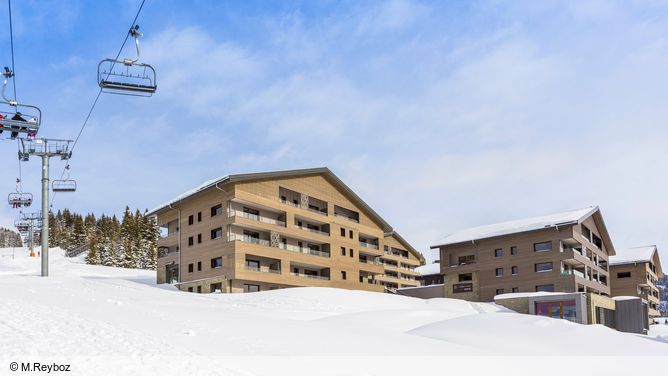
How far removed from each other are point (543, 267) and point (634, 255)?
110 ft

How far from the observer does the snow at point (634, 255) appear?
8419 cm

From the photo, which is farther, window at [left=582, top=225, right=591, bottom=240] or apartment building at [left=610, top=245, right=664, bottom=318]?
apartment building at [left=610, top=245, right=664, bottom=318]

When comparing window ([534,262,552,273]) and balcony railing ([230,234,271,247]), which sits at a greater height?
balcony railing ([230,234,271,247])

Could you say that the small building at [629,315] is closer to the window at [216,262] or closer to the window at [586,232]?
the window at [586,232]

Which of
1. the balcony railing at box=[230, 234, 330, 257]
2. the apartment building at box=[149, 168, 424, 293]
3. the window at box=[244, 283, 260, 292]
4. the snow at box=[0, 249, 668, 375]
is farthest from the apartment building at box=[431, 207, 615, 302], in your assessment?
the snow at box=[0, 249, 668, 375]

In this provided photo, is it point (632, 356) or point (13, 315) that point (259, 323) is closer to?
point (13, 315)

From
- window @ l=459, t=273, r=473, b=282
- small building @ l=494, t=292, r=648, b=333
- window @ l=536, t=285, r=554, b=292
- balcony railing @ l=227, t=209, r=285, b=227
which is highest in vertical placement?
balcony railing @ l=227, t=209, r=285, b=227

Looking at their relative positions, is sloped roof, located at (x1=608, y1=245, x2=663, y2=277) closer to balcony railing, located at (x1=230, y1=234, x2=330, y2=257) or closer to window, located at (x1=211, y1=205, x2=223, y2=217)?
balcony railing, located at (x1=230, y1=234, x2=330, y2=257)

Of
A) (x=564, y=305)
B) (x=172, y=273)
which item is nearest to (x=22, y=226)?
(x=172, y=273)

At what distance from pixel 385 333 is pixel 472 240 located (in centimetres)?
4504

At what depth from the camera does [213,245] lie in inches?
2164

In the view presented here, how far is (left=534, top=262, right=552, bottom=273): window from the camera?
198 feet

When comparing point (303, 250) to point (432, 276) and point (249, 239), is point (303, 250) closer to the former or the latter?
point (249, 239)

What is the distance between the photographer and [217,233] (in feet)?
182
